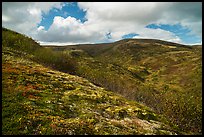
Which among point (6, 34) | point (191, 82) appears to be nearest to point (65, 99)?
point (6, 34)

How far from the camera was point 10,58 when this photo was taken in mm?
39219

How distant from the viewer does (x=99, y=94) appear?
29.4 meters

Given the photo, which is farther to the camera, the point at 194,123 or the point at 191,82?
the point at 191,82

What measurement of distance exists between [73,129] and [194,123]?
2541cm

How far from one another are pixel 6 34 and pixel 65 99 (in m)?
38.1

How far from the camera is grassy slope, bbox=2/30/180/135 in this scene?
58.5ft

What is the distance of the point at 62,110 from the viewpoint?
21453mm

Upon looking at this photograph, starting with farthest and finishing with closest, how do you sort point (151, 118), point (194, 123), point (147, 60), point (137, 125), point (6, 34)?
point (147, 60)
point (6, 34)
point (194, 123)
point (151, 118)
point (137, 125)

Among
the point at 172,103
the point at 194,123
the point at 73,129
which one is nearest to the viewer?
the point at 73,129

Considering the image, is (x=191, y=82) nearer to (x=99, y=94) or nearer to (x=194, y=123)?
(x=194, y=123)

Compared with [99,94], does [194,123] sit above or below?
below

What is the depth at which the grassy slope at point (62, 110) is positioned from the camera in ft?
58.5

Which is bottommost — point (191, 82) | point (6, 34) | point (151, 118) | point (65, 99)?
point (191, 82)

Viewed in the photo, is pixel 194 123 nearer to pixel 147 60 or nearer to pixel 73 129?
pixel 73 129
